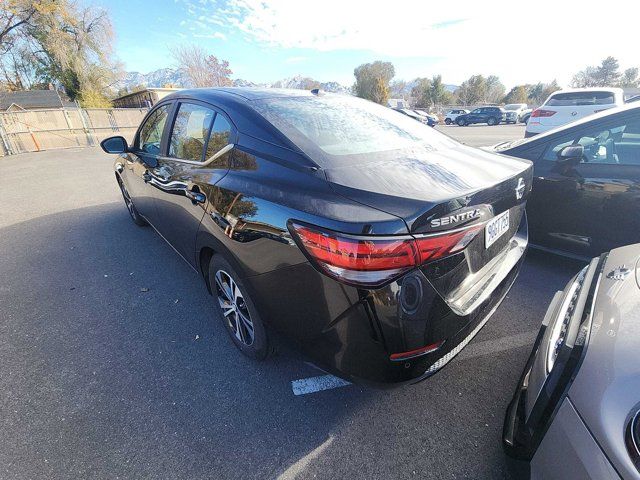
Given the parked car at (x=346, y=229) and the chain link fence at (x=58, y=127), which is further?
the chain link fence at (x=58, y=127)

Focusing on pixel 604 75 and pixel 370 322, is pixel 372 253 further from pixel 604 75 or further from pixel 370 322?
pixel 604 75

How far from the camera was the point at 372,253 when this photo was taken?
122 centimetres

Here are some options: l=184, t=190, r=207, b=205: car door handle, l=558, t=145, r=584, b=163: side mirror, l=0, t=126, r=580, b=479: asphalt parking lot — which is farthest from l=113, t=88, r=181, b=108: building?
l=558, t=145, r=584, b=163: side mirror

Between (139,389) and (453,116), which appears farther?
(453,116)

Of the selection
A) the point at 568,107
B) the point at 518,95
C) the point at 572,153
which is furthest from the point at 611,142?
the point at 518,95

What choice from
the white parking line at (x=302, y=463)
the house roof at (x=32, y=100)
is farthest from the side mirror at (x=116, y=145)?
the house roof at (x=32, y=100)

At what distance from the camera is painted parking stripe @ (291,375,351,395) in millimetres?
1980

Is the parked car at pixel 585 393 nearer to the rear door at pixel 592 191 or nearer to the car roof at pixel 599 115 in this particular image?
the rear door at pixel 592 191

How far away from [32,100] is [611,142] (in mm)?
55483

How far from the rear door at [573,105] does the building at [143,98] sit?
28976mm

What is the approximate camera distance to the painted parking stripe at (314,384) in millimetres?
1980

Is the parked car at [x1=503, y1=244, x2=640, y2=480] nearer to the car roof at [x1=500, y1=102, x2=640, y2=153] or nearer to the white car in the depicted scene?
the car roof at [x1=500, y1=102, x2=640, y2=153]

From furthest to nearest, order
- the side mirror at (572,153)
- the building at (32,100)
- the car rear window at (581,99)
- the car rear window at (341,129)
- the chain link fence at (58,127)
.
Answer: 1. the building at (32,100)
2. the chain link fence at (58,127)
3. the car rear window at (581,99)
4. the side mirror at (572,153)
5. the car rear window at (341,129)

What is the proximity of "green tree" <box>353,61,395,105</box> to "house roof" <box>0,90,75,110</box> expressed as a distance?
143ft
